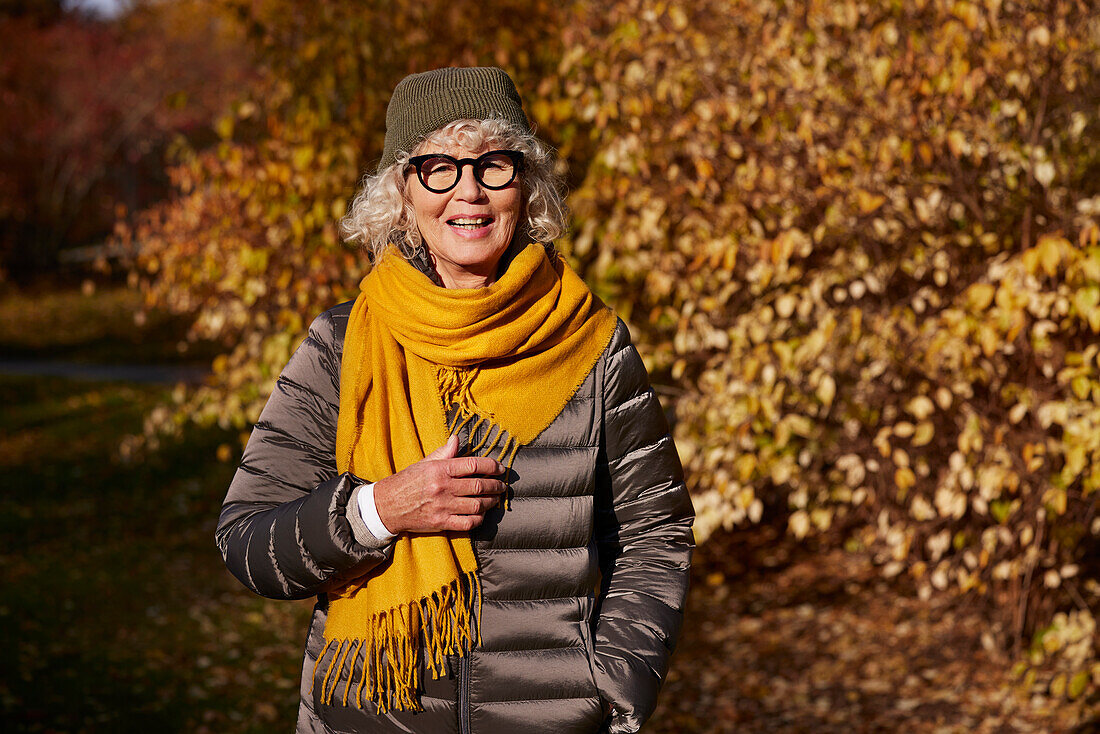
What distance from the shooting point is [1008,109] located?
4145 mm

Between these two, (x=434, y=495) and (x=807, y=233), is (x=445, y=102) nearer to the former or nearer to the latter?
(x=434, y=495)

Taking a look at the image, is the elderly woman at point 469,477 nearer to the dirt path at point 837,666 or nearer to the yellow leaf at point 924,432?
the yellow leaf at point 924,432

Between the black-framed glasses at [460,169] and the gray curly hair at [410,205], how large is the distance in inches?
1.1

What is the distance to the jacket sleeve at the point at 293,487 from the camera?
5.81 ft

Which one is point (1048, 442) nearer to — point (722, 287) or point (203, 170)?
point (722, 287)

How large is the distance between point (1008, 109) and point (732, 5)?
1.46 meters

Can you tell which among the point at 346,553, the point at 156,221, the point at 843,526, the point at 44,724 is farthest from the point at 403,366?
the point at 843,526

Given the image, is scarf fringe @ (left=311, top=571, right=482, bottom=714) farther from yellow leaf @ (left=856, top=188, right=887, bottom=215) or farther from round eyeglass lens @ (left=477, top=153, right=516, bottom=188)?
yellow leaf @ (left=856, top=188, right=887, bottom=215)

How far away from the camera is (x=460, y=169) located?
1.92m

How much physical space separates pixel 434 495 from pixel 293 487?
1.16ft

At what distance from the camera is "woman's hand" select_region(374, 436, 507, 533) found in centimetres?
171

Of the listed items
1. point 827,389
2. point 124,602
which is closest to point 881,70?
point 827,389

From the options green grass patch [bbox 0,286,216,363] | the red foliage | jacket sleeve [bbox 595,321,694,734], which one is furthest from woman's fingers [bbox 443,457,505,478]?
the red foliage

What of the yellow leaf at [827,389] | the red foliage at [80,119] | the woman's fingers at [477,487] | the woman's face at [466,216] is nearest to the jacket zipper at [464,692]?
the woman's fingers at [477,487]
